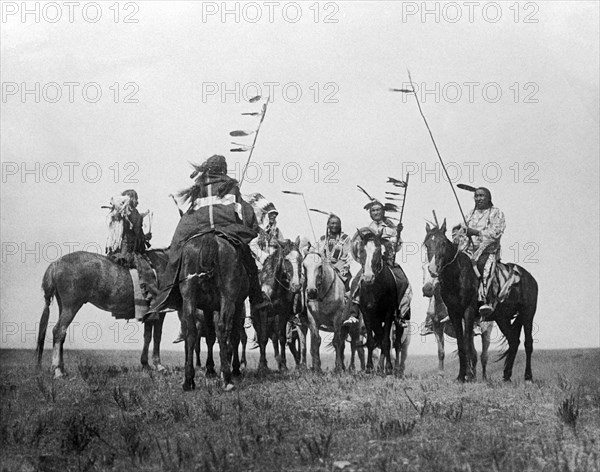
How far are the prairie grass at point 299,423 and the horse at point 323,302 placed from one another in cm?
235

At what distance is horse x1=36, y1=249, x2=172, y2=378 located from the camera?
1385 centimetres

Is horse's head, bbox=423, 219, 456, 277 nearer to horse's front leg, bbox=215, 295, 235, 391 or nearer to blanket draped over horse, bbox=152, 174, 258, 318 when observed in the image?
blanket draped over horse, bbox=152, 174, 258, 318

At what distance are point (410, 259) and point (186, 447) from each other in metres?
Result: 5.79

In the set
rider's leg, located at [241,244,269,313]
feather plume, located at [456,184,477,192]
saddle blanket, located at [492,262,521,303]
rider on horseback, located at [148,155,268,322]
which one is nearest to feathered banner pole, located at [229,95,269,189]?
rider on horseback, located at [148,155,268,322]

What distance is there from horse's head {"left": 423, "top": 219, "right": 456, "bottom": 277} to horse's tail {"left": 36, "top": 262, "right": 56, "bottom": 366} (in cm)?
572

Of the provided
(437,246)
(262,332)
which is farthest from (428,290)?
(262,332)

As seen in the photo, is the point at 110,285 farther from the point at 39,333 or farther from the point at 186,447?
the point at 186,447

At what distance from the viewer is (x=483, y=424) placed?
36.1 ft

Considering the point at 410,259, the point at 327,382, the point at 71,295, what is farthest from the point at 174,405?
the point at 410,259

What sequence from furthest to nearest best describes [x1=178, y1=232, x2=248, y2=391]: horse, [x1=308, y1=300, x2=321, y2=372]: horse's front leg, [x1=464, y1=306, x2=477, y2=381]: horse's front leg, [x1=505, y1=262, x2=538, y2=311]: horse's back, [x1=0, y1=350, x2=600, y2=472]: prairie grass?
[x1=308, y1=300, x2=321, y2=372]: horse's front leg < [x1=505, y1=262, x2=538, y2=311]: horse's back < [x1=464, y1=306, x2=477, y2=381]: horse's front leg < [x1=178, y1=232, x2=248, y2=391]: horse < [x1=0, y1=350, x2=600, y2=472]: prairie grass

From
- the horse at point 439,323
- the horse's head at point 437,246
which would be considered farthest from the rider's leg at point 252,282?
the horse at point 439,323

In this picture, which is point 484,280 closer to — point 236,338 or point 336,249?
point 336,249

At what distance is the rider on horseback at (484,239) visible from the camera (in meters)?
14.1

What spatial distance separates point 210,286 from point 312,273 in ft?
9.58
